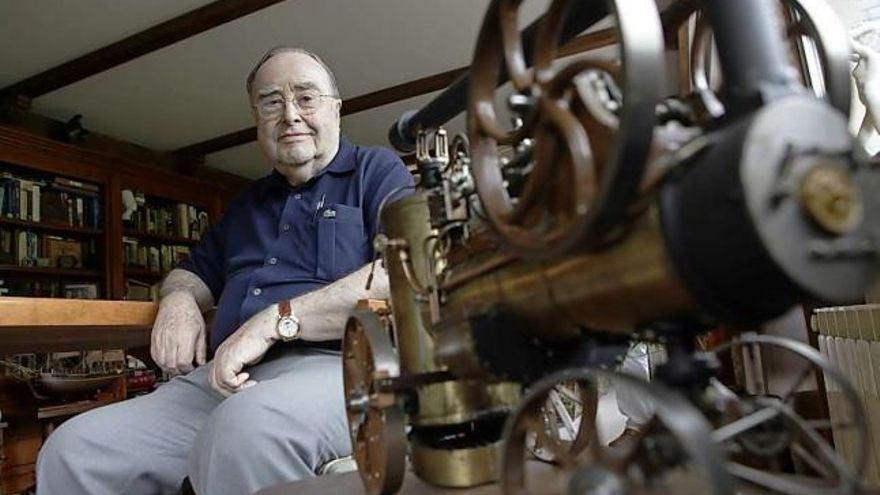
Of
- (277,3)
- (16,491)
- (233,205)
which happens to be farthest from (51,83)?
(233,205)

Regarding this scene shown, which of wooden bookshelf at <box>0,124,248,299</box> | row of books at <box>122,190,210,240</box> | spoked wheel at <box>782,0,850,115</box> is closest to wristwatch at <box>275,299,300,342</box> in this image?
spoked wheel at <box>782,0,850,115</box>

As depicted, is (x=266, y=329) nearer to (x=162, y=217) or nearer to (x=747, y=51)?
(x=747, y=51)

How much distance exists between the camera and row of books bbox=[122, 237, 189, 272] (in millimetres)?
5023

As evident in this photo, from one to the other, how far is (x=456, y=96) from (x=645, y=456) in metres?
0.47

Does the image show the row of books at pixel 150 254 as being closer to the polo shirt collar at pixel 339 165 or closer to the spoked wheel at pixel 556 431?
the polo shirt collar at pixel 339 165

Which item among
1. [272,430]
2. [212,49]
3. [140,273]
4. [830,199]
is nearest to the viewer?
[830,199]

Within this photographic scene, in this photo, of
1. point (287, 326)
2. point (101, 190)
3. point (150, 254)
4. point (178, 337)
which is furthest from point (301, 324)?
point (150, 254)

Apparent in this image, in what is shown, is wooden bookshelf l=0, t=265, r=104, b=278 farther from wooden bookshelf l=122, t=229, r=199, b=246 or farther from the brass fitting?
the brass fitting

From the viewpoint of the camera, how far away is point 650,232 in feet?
1.52

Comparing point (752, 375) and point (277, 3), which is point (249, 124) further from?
point (752, 375)

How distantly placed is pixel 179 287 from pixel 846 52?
57.7 inches

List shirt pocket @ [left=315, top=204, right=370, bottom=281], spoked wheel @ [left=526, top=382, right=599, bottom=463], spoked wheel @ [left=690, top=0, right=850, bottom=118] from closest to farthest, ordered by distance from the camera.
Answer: spoked wheel @ [left=690, top=0, right=850, bottom=118]
spoked wheel @ [left=526, top=382, right=599, bottom=463]
shirt pocket @ [left=315, top=204, right=370, bottom=281]

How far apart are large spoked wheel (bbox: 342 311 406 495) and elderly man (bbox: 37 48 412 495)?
1.14 feet

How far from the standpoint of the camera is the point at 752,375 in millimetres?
1229
